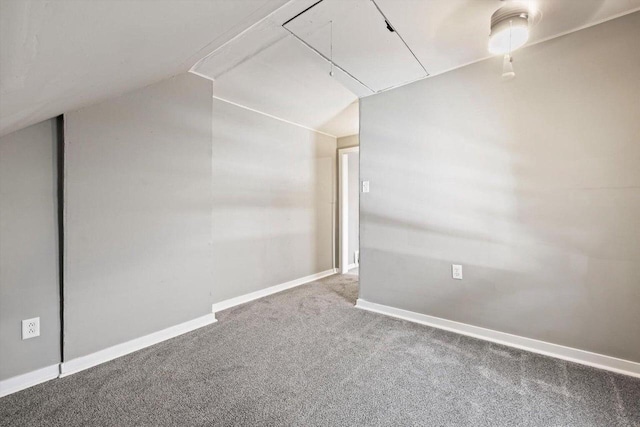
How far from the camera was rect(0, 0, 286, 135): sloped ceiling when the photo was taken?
555 millimetres

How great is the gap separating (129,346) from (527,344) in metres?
2.99

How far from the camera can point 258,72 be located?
2.47 metres

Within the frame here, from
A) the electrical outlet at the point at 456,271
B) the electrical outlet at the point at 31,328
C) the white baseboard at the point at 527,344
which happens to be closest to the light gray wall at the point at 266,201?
the electrical outlet at the point at 31,328

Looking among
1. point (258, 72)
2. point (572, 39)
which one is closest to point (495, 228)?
point (572, 39)

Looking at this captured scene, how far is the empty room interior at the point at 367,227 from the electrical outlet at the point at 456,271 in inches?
0.5

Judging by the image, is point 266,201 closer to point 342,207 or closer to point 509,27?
point 342,207

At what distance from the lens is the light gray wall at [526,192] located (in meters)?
1.74

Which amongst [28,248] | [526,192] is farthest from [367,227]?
[28,248]

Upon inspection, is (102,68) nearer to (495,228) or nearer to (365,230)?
(365,230)

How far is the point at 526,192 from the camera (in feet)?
6.67

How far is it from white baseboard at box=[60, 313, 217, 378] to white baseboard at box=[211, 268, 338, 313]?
0.69 feet

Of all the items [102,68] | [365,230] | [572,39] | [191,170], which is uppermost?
[572,39]

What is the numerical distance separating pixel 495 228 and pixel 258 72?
2.44m

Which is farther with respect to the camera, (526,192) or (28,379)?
(526,192)
